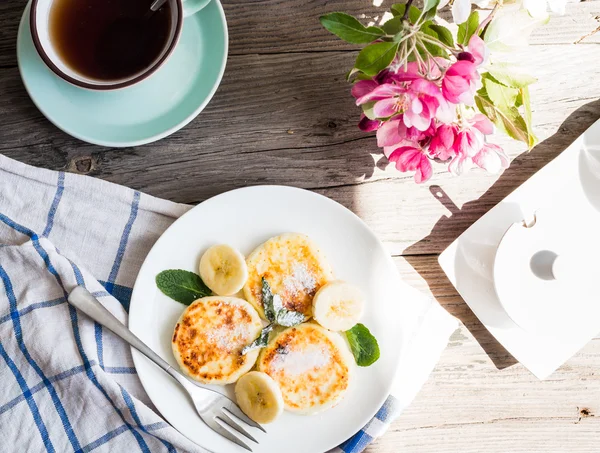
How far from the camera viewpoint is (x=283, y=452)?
118 cm

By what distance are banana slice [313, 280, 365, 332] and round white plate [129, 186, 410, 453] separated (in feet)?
0.16

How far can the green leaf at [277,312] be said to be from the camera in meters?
1.16

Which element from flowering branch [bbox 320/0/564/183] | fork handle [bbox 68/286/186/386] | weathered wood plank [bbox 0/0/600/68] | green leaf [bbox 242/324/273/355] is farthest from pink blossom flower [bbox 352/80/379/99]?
fork handle [bbox 68/286/186/386]

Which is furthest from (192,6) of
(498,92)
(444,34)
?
(498,92)

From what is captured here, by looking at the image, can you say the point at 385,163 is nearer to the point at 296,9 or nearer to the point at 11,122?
the point at 296,9

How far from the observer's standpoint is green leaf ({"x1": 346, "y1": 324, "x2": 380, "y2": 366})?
118 centimetres

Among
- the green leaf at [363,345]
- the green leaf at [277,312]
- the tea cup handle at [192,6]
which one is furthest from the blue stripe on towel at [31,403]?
the tea cup handle at [192,6]

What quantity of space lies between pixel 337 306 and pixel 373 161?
1.08 ft

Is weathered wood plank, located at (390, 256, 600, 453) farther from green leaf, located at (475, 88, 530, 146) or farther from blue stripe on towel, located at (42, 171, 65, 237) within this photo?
blue stripe on towel, located at (42, 171, 65, 237)

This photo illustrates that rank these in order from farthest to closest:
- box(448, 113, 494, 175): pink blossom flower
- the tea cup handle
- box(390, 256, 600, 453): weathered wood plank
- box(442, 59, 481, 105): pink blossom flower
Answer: box(390, 256, 600, 453): weathered wood plank
the tea cup handle
box(448, 113, 494, 175): pink blossom flower
box(442, 59, 481, 105): pink blossom flower

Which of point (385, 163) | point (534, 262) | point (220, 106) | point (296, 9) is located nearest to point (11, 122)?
point (220, 106)

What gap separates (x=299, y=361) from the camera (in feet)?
3.83

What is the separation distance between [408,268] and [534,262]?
0.83 ft

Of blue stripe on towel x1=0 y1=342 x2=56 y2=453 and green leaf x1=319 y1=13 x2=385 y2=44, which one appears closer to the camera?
green leaf x1=319 y1=13 x2=385 y2=44
